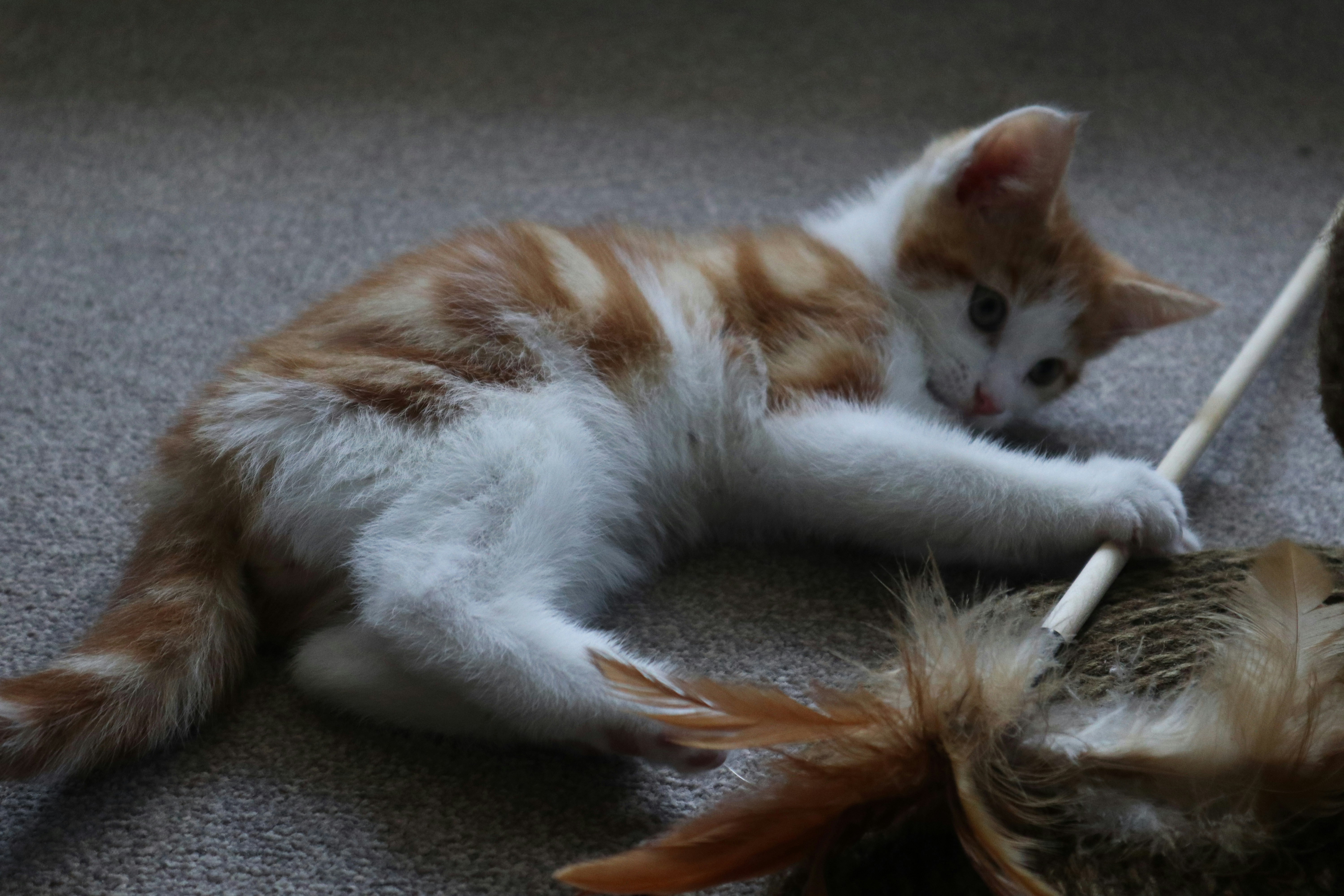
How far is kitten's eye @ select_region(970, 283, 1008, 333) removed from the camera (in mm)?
1312

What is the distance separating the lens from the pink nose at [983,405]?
129 centimetres

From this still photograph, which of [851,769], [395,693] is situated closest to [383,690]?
[395,693]

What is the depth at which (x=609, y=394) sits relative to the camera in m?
1.11

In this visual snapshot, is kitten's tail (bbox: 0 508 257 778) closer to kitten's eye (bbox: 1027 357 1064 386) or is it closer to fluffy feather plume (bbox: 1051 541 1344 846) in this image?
fluffy feather plume (bbox: 1051 541 1344 846)

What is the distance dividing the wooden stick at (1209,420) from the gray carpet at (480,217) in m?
0.10

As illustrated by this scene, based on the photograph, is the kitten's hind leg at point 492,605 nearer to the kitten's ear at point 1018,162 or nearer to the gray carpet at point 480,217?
the gray carpet at point 480,217

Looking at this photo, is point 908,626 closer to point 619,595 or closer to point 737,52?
point 619,595

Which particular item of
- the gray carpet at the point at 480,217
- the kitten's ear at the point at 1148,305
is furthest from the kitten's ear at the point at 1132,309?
the gray carpet at the point at 480,217

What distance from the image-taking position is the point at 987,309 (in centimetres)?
132

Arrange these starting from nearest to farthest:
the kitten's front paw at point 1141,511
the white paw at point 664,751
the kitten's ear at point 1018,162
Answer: the white paw at point 664,751 < the kitten's front paw at point 1141,511 < the kitten's ear at point 1018,162

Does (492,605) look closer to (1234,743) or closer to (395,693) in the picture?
(395,693)

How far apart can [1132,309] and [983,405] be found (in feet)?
0.88

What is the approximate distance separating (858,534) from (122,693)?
2.27ft

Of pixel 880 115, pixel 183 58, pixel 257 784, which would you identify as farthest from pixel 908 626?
pixel 183 58
